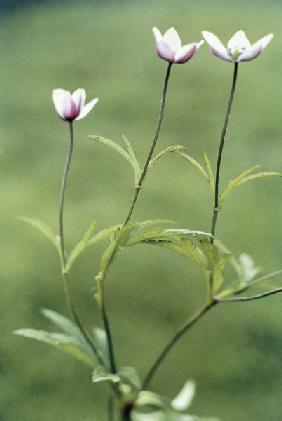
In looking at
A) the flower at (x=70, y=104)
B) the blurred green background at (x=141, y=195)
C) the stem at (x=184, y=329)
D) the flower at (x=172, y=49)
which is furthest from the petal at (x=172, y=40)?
the blurred green background at (x=141, y=195)

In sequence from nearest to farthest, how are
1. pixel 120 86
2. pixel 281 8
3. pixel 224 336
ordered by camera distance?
pixel 224 336
pixel 120 86
pixel 281 8

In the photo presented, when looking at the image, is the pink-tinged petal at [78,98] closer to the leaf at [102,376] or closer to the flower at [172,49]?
the flower at [172,49]

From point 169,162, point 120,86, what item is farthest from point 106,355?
point 120,86

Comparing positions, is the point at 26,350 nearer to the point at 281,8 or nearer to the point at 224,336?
the point at 224,336

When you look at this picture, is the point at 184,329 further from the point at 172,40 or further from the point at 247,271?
the point at 172,40

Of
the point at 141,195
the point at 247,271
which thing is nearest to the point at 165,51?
the point at 247,271

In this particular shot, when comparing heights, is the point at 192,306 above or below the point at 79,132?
below

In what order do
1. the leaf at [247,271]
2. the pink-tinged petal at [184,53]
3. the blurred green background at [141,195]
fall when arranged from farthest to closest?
the blurred green background at [141,195] < the leaf at [247,271] < the pink-tinged petal at [184,53]

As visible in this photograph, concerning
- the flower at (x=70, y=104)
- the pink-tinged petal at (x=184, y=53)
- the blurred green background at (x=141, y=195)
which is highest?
the pink-tinged petal at (x=184, y=53)
